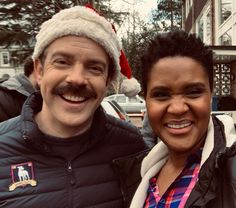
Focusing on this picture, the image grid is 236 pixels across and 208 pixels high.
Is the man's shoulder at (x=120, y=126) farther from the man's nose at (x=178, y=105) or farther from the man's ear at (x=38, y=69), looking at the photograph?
the man's nose at (x=178, y=105)

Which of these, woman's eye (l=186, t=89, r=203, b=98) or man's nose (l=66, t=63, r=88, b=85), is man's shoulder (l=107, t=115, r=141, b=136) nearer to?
man's nose (l=66, t=63, r=88, b=85)

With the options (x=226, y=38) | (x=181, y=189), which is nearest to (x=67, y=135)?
(x=181, y=189)

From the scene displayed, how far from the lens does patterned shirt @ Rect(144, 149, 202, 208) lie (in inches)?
74.3

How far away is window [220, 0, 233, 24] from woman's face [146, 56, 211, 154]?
1494 cm

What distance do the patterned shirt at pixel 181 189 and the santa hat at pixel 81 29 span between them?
2.72 feet

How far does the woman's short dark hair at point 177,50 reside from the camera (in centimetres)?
205

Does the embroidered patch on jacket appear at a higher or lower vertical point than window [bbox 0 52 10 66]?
higher

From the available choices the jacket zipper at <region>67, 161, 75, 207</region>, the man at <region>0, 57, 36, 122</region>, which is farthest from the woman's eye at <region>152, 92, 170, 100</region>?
the man at <region>0, 57, 36, 122</region>

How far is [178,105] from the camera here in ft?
6.49

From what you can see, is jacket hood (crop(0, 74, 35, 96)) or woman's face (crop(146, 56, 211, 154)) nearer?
woman's face (crop(146, 56, 211, 154))

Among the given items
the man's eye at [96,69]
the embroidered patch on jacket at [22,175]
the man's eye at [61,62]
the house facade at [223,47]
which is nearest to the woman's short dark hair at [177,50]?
the man's eye at [96,69]

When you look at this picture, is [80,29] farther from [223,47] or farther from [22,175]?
[223,47]

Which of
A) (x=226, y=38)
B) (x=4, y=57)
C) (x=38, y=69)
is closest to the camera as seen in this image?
(x=38, y=69)

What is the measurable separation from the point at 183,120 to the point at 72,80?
64 centimetres
